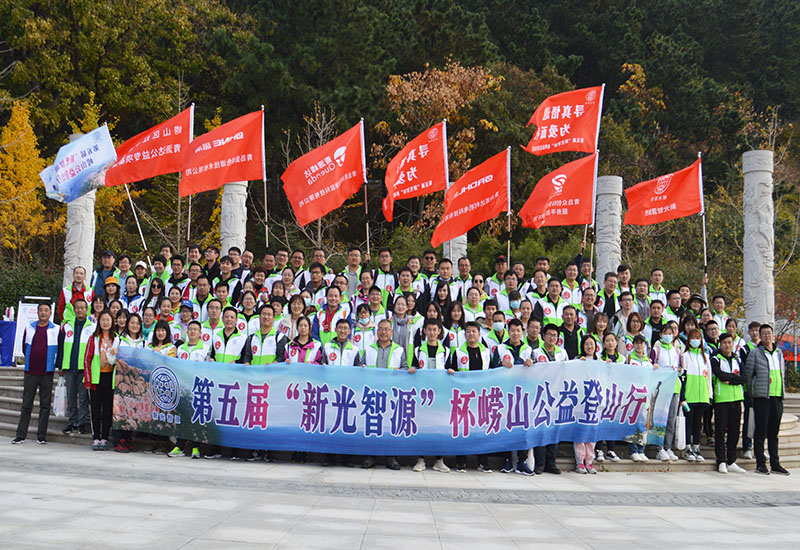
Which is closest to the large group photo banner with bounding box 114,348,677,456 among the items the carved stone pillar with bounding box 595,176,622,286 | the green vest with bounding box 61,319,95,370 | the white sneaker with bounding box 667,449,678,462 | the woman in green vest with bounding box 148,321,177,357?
the woman in green vest with bounding box 148,321,177,357

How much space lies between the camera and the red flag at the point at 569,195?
1093 cm

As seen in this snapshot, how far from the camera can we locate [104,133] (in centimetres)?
1130

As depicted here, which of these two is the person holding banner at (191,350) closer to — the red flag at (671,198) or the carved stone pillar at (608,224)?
the red flag at (671,198)

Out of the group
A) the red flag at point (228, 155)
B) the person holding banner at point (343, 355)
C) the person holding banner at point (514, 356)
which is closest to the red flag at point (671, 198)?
the person holding banner at point (514, 356)

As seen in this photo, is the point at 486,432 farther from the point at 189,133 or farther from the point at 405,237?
the point at 405,237

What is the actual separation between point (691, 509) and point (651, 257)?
1789cm

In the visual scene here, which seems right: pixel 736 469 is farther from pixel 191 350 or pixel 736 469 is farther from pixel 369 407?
pixel 191 350

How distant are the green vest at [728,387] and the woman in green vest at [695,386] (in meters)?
0.10

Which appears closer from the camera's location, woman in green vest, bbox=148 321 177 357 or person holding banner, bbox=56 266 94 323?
woman in green vest, bbox=148 321 177 357

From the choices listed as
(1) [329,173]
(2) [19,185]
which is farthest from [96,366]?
(2) [19,185]

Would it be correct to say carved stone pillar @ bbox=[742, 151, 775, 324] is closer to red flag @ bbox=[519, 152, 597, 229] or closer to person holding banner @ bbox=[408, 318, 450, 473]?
red flag @ bbox=[519, 152, 597, 229]

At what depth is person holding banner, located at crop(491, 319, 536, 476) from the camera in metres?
8.16

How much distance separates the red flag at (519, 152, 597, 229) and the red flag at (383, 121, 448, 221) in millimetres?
1619

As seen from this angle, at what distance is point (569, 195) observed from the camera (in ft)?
36.5
